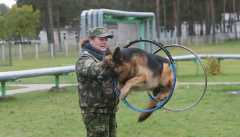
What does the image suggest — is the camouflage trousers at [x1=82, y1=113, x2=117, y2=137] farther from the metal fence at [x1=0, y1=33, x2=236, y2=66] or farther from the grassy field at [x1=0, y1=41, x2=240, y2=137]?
the metal fence at [x1=0, y1=33, x2=236, y2=66]

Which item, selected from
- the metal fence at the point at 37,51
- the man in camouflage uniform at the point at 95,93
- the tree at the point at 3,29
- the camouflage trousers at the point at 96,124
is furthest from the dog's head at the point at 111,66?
the tree at the point at 3,29

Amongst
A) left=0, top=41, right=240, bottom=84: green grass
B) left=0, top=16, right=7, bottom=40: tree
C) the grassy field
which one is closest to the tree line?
left=0, top=16, right=7, bottom=40: tree

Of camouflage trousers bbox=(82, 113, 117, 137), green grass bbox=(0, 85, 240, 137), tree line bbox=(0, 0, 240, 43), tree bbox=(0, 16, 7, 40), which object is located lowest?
green grass bbox=(0, 85, 240, 137)

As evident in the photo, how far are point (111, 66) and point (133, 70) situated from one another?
0.37 metres

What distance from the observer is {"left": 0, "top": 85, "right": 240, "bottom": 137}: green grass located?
8.69 metres

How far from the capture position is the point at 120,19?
72.1 feet

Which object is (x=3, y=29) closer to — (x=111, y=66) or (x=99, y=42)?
(x=99, y=42)

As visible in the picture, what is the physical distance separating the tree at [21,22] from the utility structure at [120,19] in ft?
96.4

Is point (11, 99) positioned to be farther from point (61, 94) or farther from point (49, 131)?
point (49, 131)

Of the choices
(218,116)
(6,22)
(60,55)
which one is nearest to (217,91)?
(218,116)

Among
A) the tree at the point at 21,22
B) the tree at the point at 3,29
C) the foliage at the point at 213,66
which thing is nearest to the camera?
the foliage at the point at 213,66

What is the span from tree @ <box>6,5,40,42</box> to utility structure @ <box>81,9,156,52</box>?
29381 mm

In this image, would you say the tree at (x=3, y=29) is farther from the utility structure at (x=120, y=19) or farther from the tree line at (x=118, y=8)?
the utility structure at (x=120, y=19)

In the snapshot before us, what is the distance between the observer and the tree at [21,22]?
165 feet
